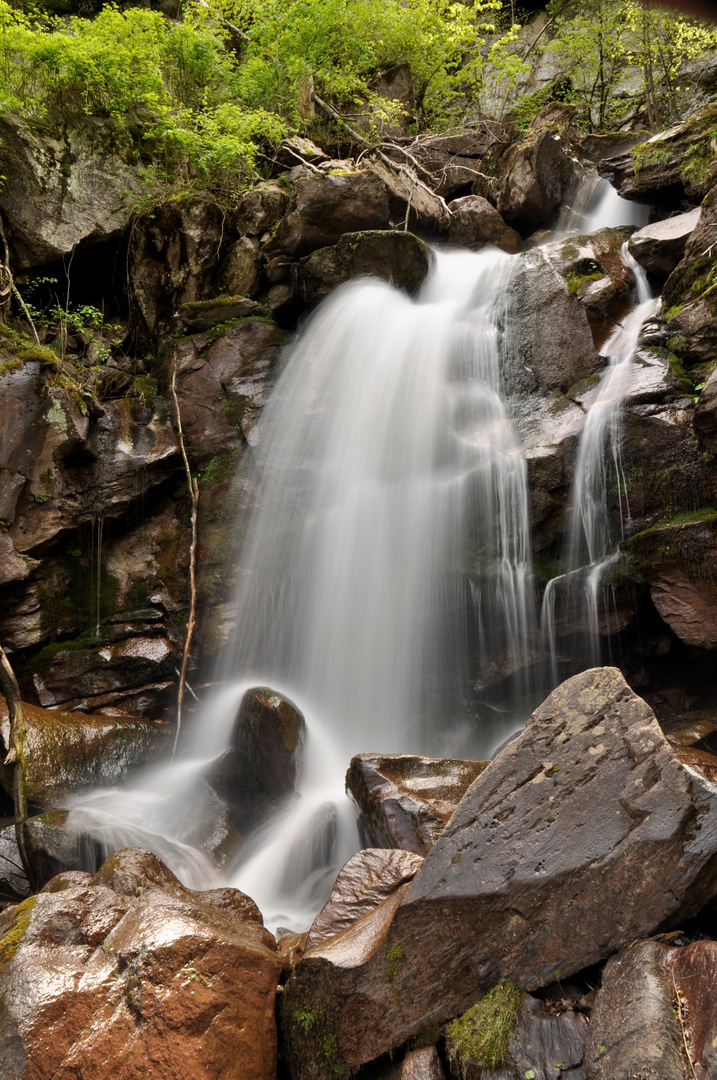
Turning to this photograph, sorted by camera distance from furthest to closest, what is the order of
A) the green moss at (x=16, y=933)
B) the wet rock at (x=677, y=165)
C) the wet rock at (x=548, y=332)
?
the wet rock at (x=677, y=165)
the wet rock at (x=548, y=332)
the green moss at (x=16, y=933)

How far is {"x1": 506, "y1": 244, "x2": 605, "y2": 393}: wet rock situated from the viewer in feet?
29.2

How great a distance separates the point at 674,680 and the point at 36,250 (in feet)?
38.6

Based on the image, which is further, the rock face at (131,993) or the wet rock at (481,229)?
the wet rock at (481,229)

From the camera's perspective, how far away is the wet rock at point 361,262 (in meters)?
11.2

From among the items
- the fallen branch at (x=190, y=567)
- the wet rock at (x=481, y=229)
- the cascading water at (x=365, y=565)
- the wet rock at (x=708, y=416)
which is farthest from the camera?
the wet rock at (x=481, y=229)

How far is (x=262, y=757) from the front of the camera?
7.08 metres

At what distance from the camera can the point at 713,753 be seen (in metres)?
5.74

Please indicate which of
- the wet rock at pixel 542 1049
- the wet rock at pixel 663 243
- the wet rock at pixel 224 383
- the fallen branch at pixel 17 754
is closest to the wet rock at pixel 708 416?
the wet rock at pixel 663 243

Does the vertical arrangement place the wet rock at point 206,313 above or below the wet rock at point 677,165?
below

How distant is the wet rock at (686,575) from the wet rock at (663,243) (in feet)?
15.8

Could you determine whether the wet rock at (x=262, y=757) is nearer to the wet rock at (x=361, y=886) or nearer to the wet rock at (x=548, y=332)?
the wet rock at (x=361, y=886)

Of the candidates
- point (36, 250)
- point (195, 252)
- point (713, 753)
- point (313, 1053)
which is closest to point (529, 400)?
point (713, 753)

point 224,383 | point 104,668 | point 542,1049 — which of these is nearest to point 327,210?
point 224,383

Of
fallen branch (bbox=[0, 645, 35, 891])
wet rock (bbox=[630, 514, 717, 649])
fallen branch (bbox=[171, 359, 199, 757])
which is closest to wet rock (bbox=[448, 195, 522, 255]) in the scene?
fallen branch (bbox=[171, 359, 199, 757])
